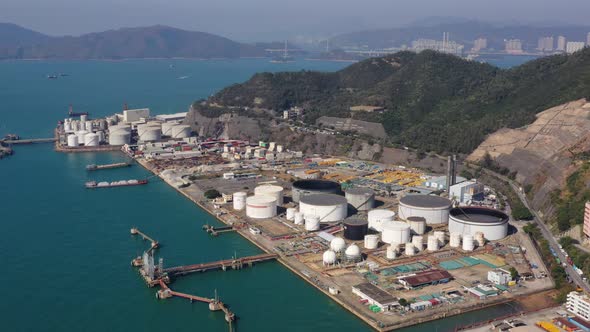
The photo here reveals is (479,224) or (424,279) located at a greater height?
(479,224)

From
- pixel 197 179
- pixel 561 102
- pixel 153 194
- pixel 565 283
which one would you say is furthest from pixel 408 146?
pixel 565 283

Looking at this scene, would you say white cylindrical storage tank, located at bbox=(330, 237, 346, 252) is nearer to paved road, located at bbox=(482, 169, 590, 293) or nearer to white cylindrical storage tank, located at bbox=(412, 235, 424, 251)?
white cylindrical storage tank, located at bbox=(412, 235, 424, 251)

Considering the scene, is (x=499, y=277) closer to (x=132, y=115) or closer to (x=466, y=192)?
(x=466, y=192)

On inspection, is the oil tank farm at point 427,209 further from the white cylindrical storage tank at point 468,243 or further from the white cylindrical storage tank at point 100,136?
the white cylindrical storage tank at point 100,136

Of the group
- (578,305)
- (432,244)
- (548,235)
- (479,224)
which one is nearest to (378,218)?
(432,244)

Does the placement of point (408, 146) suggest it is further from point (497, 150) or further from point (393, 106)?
point (393, 106)

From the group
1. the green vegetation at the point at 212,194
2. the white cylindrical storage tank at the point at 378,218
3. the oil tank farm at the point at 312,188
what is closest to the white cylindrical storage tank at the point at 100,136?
the green vegetation at the point at 212,194
